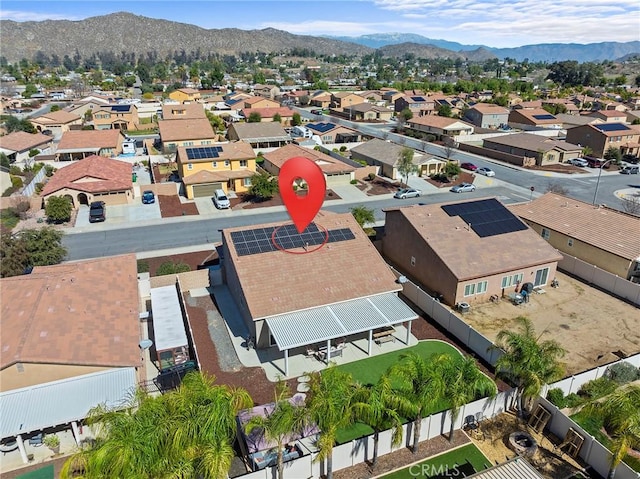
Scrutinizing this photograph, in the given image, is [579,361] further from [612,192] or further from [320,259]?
[612,192]

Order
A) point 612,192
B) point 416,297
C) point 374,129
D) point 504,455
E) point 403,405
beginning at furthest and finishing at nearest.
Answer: point 374,129, point 612,192, point 416,297, point 504,455, point 403,405

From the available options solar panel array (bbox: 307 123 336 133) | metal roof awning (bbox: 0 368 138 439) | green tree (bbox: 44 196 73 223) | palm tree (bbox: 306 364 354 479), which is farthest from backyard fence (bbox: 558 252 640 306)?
solar panel array (bbox: 307 123 336 133)

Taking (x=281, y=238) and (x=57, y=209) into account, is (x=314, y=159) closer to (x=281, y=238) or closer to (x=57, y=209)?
(x=57, y=209)

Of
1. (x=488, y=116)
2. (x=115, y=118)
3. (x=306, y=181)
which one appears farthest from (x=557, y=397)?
(x=115, y=118)

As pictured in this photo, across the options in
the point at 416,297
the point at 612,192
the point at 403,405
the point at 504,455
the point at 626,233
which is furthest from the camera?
the point at 612,192

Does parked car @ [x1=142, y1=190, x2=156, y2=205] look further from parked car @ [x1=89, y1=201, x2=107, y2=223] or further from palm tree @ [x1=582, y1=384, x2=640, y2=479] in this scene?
palm tree @ [x1=582, y1=384, x2=640, y2=479]

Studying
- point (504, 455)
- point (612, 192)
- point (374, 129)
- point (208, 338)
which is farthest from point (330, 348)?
point (374, 129)
